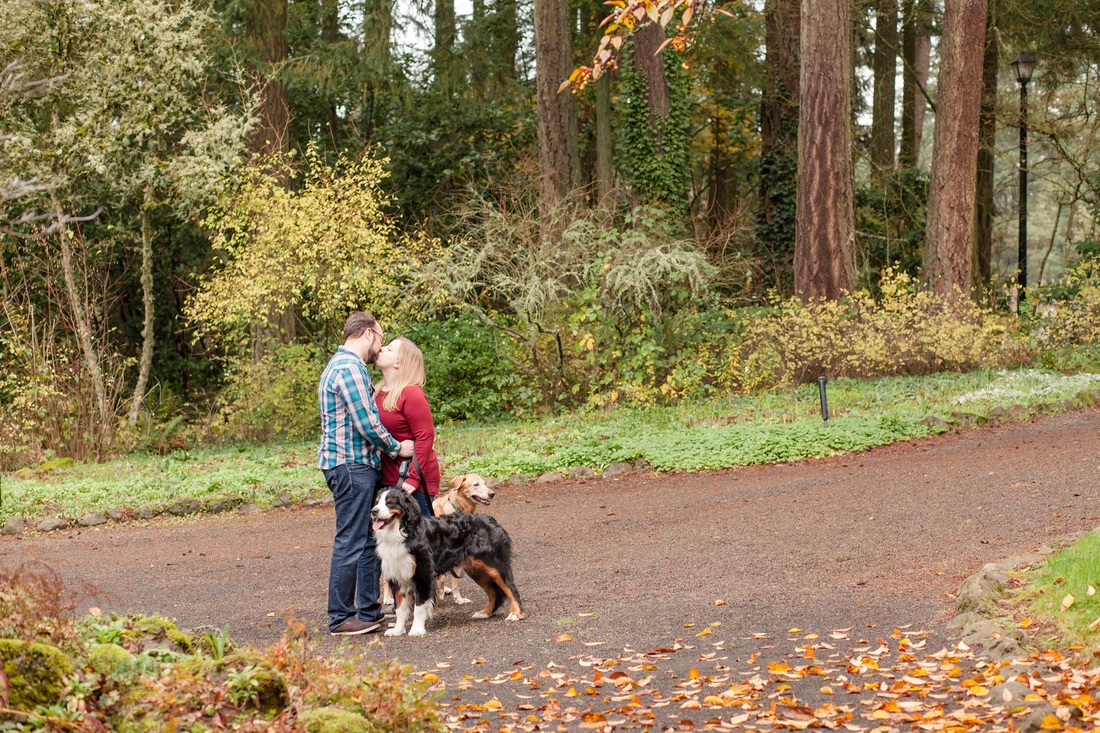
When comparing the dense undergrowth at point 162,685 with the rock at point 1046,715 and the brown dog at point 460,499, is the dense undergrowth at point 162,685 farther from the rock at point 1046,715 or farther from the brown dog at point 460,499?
the brown dog at point 460,499

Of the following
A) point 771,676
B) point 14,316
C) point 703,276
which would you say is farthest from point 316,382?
point 771,676

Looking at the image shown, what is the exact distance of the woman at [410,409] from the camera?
7594 mm

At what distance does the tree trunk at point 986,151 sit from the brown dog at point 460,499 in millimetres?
20318

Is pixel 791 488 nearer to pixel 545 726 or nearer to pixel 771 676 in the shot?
pixel 771 676

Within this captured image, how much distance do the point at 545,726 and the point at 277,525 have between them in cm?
672

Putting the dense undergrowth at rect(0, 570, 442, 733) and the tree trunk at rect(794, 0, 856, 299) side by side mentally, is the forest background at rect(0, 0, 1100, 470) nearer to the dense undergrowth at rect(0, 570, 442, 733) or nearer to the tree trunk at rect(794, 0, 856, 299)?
the tree trunk at rect(794, 0, 856, 299)

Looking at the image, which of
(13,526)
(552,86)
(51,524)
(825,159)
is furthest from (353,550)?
(552,86)

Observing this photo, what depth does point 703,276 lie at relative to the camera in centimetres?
1680

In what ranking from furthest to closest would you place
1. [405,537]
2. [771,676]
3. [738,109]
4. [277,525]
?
[738,109]
[277,525]
[405,537]
[771,676]

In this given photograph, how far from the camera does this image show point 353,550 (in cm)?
728

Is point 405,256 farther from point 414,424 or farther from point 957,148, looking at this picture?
point 414,424

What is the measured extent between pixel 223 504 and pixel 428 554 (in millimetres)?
6125

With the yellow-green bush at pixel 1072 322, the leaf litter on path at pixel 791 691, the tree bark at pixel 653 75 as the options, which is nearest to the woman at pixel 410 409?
the leaf litter on path at pixel 791 691

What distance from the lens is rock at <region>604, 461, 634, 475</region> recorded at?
13.1 metres
